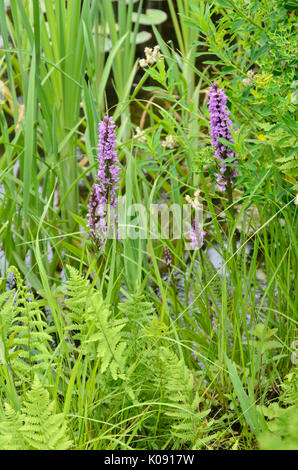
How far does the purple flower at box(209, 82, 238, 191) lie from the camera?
5.03ft

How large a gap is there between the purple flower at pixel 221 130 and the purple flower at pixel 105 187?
10.5 inches

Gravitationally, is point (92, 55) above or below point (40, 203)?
above

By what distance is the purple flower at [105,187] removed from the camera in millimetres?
1561

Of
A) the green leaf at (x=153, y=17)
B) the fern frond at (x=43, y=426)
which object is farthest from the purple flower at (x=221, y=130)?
the green leaf at (x=153, y=17)

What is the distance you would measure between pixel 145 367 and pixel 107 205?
44 cm

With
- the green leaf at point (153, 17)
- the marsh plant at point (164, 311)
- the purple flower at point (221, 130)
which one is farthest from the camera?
the green leaf at point (153, 17)

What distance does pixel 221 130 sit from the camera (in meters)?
1.58

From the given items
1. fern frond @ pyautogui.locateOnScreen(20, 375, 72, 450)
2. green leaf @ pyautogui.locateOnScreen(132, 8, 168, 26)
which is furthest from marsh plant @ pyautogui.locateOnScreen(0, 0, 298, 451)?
green leaf @ pyautogui.locateOnScreen(132, 8, 168, 26)

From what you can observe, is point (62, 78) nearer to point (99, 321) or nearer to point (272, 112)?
point (272, 112)

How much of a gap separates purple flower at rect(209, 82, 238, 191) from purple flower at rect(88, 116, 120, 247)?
0.27m

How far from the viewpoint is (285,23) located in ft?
5.08

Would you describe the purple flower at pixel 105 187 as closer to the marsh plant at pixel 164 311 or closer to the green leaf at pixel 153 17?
the marsh plant at pixel 164 311

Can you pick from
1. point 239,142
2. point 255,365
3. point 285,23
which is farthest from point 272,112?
point 255,365

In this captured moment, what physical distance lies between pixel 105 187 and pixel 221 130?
0.35 meters
